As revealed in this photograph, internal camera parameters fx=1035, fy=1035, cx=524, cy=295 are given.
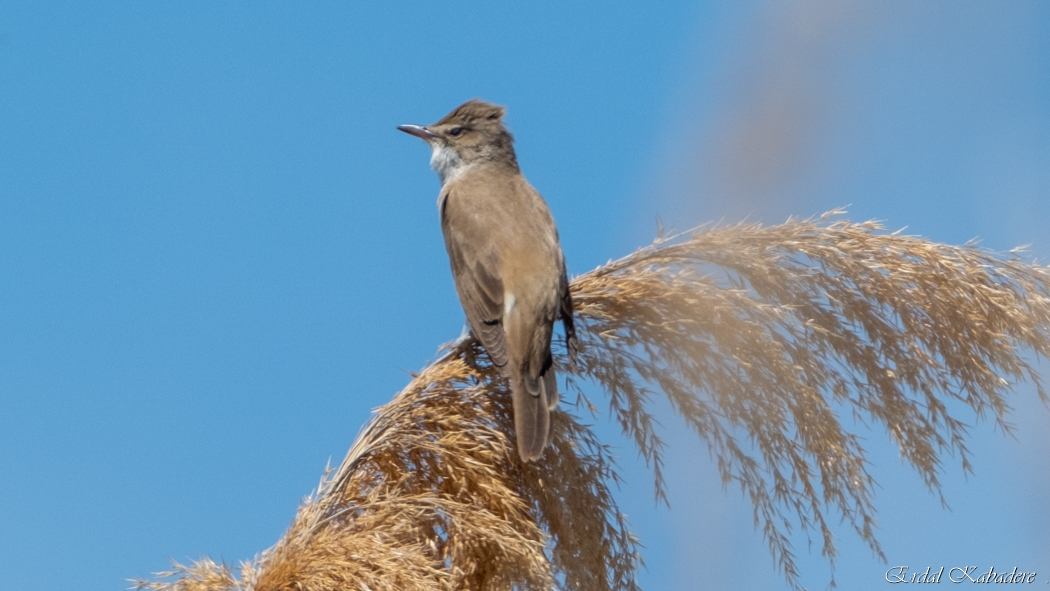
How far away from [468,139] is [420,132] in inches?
10.8

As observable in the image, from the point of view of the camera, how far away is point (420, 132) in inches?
201

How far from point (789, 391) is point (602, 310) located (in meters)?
0.58

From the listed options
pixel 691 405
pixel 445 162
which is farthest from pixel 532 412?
pixel 445 162

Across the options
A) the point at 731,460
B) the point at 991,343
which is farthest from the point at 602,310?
the point at 991,343

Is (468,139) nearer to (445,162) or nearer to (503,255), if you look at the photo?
(445,162)

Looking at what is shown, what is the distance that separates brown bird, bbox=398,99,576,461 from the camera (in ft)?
10.1

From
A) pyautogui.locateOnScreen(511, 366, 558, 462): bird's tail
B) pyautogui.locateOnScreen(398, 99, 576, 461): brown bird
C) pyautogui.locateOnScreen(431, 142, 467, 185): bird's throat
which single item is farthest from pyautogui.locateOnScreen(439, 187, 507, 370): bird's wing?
pyautogui.locateOnScreen(431, 142, 467, 185): bird's throat

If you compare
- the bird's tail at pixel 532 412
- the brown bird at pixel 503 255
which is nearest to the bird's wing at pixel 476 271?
the brown bird at pixel 503 255

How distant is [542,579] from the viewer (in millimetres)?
2420

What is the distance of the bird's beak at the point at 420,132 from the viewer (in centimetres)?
508

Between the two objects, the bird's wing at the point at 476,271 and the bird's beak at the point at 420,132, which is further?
the bird's beak at the point at 420,132

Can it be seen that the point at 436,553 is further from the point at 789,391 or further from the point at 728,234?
the point at 728,234

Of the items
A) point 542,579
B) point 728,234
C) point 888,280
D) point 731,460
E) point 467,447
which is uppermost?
point 728,234

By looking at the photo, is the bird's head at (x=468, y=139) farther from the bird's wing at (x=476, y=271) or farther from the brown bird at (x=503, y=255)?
the bird's wing at (x=476, y=271)
